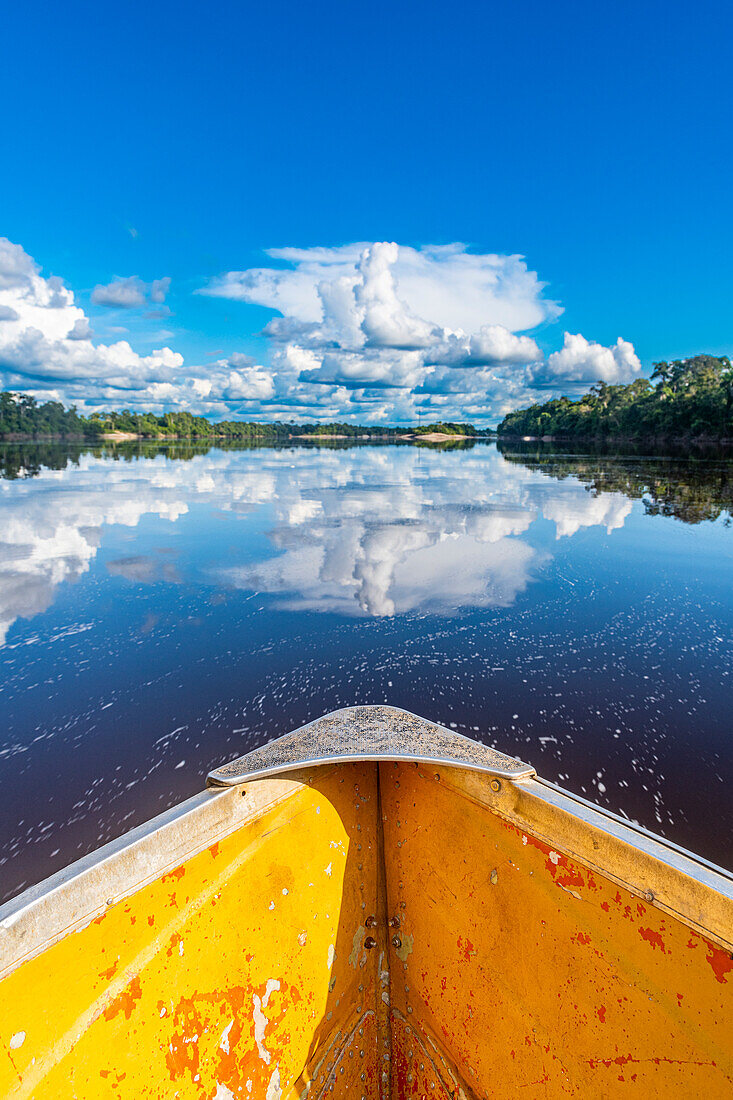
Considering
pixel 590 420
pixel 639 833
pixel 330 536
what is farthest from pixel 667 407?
pixel 639 833

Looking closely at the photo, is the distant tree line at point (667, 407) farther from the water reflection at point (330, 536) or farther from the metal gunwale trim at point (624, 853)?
the metal gunwale trim at point (624, 853)

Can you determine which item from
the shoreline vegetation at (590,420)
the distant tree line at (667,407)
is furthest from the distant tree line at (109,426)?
the distant tree line at (667,407)

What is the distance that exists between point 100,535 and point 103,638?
6842mm

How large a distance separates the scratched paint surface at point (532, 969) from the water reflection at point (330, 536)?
457 cm

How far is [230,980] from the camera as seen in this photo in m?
1.97

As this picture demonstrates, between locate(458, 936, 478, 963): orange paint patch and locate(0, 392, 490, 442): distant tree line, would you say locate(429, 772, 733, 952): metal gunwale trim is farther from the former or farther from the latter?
locate(0, 392, 490, 442): distant tree line

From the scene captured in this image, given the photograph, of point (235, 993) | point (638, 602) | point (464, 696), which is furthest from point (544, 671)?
point (235, 993)

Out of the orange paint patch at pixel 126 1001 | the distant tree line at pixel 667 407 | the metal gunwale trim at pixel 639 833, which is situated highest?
the distant tree line at pixel 667 407

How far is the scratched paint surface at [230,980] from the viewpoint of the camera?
156 centimetres

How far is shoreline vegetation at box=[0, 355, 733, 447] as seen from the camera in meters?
57.5

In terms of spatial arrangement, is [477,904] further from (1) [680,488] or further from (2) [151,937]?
(1) [680,488]

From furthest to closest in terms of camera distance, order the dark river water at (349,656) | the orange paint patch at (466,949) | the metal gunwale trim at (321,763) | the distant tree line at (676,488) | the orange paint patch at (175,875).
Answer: the distant tree line at (676,488) < the dark river water at (349,656) < the orange paint patch at (466,949) < the metal gunwale trim at (321,763) < the orange paint patch at (175,875)

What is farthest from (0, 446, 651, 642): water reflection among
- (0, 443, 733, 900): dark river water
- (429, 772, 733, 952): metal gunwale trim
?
(429, 772, 733, 952): metal gunwale trim

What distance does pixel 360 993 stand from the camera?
7.67 feet
